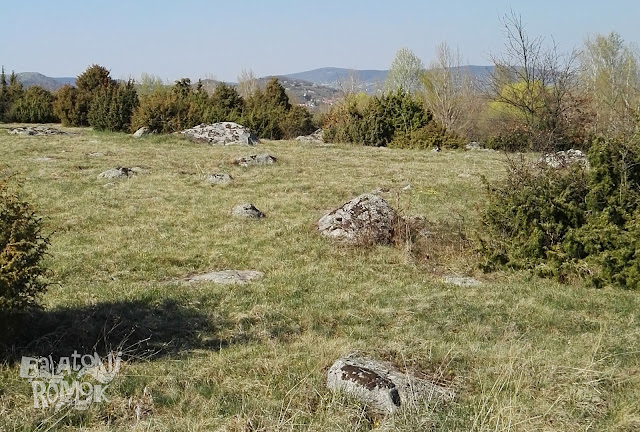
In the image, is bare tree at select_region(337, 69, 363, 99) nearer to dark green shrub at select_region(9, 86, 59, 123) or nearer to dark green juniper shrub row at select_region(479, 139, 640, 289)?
dark green shrub at select_region(9, 86, 59, 123)

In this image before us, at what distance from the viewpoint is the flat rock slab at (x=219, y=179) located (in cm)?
1428

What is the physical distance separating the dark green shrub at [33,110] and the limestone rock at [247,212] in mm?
20531

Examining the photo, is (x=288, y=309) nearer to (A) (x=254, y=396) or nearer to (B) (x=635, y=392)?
(A) (x=254, y=396)

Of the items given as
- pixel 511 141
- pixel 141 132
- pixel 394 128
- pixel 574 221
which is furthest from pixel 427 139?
pixel 574 221

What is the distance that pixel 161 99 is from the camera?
22.7 m

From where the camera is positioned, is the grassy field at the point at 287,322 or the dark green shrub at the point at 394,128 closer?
the grassy field at the point at 287,322

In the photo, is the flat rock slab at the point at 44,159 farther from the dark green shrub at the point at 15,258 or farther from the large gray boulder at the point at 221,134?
the dark green shrub at the point at 15,258

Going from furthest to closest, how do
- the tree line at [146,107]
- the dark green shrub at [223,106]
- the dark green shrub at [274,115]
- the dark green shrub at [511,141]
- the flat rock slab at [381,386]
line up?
the dark green shrub at [274,115], the dark green shrub at [223,106], the tree line at [146,107], the dark green shrub at [511,141], the flat rock slab at [381,386]

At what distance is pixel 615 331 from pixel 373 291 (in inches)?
118

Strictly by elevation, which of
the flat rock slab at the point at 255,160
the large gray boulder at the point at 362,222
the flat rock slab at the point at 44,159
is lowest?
the large gray boulder at the point at 362,222

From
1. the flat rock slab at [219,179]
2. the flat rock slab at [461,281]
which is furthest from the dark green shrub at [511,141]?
the flat rock slab at [461,281]

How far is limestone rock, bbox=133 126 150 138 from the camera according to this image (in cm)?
2142

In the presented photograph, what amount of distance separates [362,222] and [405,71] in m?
55.0

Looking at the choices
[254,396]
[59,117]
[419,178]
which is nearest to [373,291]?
[254,396]
